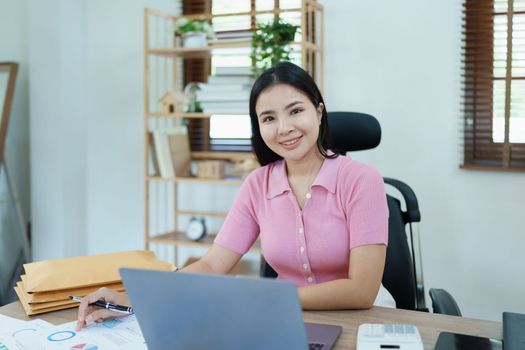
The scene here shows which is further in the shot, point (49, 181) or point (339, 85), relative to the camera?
point (49, 181)

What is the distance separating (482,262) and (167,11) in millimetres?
2138

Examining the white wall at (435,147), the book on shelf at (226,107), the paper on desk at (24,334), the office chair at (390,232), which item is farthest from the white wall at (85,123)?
the paper on desk at (24,334)

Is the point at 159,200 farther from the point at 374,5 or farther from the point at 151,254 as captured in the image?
the point at 151,254

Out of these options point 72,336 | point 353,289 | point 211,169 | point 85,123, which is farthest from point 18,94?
point 353,289

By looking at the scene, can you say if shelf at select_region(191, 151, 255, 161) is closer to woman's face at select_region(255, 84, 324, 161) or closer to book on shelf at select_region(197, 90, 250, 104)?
book on shelf at select_region(197, 90, 250, 104)

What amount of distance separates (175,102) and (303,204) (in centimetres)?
172

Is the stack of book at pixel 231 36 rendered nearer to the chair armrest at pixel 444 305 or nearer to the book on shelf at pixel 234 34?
the book on shelf at pixel 234 34

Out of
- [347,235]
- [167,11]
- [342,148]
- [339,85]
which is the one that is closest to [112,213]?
[167,11]

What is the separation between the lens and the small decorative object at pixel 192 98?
3131 millimetres

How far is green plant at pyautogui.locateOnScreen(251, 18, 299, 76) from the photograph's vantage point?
281 centimetres

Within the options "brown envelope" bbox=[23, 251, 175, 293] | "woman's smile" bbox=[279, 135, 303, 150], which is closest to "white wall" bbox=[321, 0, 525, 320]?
"woman's smile" bbox=[279, 135, 303, 150]

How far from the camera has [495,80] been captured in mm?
2775

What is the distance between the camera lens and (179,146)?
128 inches

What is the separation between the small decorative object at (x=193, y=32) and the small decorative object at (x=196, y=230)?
0.93 meters
